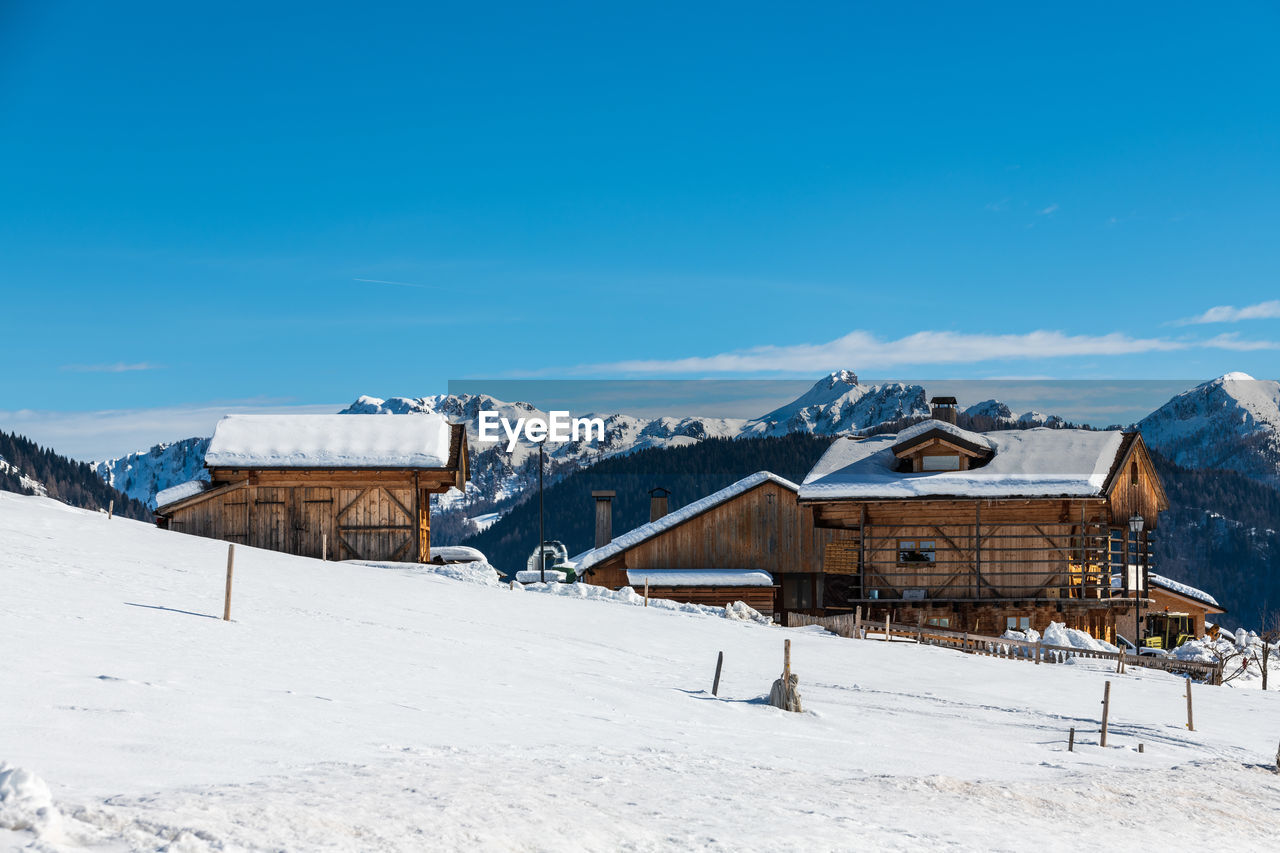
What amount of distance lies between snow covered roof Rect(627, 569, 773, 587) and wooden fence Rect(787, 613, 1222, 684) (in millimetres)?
11719

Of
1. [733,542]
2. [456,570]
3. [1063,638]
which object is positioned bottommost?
[1063,638]

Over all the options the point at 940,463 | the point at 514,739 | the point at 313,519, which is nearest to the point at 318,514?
the point at 313,519

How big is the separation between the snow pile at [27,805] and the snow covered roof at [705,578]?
1422 inches

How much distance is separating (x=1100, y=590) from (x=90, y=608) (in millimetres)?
32314

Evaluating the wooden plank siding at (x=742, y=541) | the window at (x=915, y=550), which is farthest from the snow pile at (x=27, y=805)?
the wooden plank siding at (x=742, y=541)

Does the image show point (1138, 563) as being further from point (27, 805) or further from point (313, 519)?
point (27, 805)

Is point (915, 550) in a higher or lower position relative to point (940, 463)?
lower

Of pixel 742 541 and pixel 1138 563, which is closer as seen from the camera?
pixel 1138 563

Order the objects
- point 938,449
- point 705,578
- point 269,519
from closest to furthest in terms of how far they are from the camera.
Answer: point 269,519
point 938,449
point 705,578

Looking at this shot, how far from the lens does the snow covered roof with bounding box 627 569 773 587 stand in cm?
4444

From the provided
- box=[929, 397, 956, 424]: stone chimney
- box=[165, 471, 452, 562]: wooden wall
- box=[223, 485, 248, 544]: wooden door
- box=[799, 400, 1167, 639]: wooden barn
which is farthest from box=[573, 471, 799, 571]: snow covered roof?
box=[223, 485, 248, 544]: wooden door

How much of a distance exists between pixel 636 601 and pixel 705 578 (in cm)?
1029

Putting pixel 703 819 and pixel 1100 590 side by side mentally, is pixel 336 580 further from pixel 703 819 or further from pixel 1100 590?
pixel 1100 590

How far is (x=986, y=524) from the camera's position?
41031 mm
